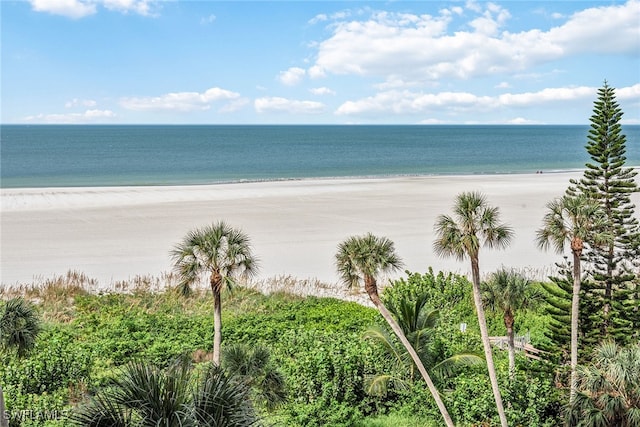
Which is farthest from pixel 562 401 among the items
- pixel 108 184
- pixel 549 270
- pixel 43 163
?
pixel 43 163

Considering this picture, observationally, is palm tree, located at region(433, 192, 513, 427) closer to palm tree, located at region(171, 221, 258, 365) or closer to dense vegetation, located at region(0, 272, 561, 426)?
dense vegetation, located at region(0, 272, 561, 426)

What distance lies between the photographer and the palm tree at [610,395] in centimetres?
1052

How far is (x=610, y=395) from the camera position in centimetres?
1062

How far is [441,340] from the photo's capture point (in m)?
14.8

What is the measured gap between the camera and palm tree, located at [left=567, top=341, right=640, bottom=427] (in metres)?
10.5

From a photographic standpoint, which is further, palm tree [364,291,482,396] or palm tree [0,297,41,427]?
palm tree [364,291,482,396]

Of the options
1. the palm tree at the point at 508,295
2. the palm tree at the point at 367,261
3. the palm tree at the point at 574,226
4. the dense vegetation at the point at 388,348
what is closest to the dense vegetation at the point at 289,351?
the dense vegetation at the point at 388,348

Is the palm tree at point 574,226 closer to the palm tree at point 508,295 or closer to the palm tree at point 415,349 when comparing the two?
the palm tree at point 508,295

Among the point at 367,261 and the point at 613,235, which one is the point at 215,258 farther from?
the point at 613,235

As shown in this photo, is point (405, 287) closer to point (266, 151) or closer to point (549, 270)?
point (549, 270)

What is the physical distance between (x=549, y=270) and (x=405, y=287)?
906 cm

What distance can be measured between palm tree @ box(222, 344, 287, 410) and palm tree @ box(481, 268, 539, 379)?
571cm

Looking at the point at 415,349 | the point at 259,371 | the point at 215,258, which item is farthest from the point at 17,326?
the point at 415,349

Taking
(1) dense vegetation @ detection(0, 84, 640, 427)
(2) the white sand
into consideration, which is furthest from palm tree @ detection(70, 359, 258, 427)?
(2) the white sand
